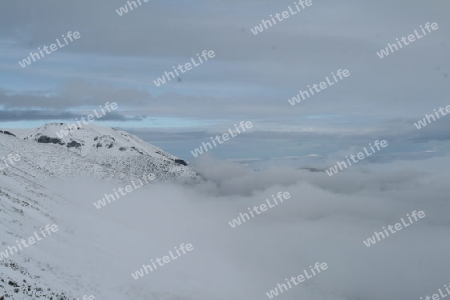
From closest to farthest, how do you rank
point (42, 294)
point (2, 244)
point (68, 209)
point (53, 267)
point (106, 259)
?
point (42, 294) → point (2, 244) → point (53, 267) → point (106, 259) → point (68, 209)

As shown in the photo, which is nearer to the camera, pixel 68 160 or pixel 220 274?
pixel 220 274

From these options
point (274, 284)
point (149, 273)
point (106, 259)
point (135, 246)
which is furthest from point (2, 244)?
→ point (274, 284)

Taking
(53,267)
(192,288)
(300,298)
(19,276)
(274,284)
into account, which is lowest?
(300,298)

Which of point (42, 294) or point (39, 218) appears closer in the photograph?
point (42, 294)

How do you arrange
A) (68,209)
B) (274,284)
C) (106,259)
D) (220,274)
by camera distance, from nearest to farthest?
(106,259) → (68,209) → (220,274) → (274,284)

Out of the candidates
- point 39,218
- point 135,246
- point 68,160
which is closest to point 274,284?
point 135,246

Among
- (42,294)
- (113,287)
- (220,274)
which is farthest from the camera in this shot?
(220,274)

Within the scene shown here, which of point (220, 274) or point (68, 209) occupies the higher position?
point (68, 209)

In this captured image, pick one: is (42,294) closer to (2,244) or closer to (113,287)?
(2,244)

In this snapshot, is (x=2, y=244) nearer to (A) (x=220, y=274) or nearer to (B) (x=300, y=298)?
(A) (x=220, y=274)
